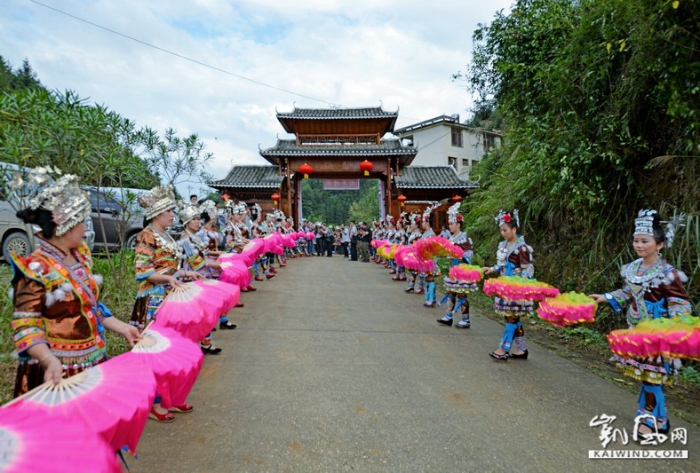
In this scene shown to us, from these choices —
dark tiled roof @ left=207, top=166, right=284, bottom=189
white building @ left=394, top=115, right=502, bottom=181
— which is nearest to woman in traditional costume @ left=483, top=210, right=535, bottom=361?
dark tiled roof @ left=207, top=166, right=284, bottom=189

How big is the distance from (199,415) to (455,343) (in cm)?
353

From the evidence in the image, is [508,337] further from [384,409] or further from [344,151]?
[344,151]

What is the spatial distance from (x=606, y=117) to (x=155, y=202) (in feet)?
19.3

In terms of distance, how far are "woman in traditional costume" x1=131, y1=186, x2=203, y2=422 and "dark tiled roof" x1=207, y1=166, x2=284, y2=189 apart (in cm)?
1676

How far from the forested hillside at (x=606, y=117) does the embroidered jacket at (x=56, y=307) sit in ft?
18.3

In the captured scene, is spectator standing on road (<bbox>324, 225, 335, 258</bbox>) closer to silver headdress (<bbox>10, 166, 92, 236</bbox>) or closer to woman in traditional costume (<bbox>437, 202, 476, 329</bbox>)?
woman in traditional costume (<bbox>437, 202, 476, 329</bbox>)

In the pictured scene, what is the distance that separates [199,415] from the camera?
129 inches

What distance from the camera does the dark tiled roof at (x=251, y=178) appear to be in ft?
66.7

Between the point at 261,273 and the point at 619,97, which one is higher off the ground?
the point at 619,97

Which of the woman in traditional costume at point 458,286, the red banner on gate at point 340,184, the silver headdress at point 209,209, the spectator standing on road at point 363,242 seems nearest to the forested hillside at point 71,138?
the silver headdress at point 209,209

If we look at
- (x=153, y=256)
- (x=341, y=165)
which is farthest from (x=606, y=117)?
(x=341, y=165)

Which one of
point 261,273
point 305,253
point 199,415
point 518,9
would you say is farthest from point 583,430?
point 305,253

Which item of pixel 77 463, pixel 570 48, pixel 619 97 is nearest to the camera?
pixel 77 463

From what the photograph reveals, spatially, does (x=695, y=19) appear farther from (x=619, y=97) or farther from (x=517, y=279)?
(x=517, y=279)
